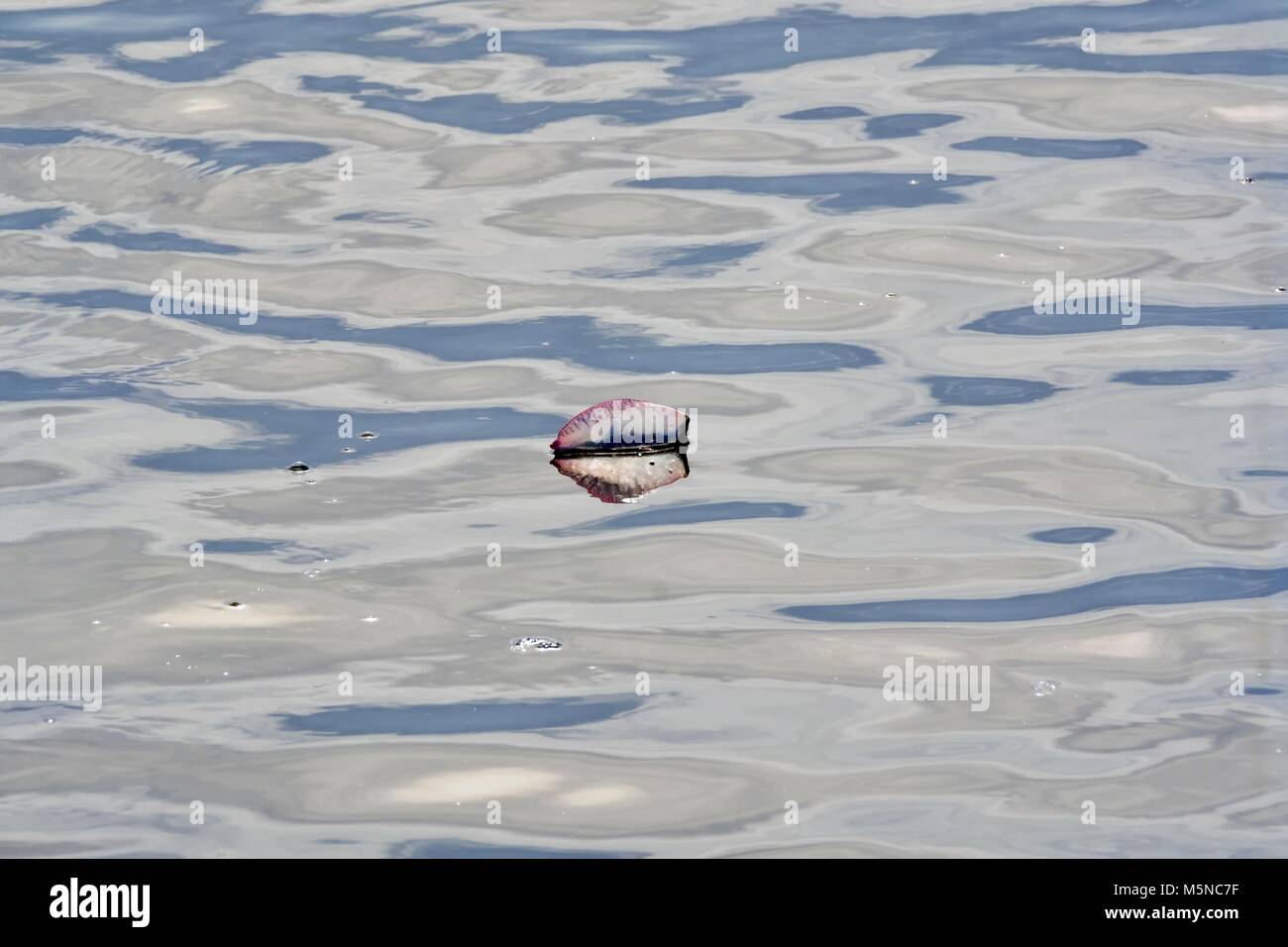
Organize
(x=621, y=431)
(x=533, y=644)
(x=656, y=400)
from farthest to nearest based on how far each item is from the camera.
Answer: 1. (x=656, y=400)
2. (x=621, y=431)
3. (x=533, y=644)

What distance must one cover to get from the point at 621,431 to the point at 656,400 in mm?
432

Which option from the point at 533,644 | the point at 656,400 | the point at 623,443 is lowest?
the point at 533,644

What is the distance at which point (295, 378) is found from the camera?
27.5ft

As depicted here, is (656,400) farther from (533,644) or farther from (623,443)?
(533,644)

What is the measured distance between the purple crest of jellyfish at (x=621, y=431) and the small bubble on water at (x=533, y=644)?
4.96 feet

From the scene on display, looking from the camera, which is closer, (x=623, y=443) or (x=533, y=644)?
(x=533, y=644)

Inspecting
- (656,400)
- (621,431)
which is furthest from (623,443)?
(656,400)

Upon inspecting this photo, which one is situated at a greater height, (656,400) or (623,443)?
(656,400)

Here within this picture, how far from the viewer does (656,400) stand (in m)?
7.96

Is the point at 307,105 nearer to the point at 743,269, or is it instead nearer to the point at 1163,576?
the point at 743,269

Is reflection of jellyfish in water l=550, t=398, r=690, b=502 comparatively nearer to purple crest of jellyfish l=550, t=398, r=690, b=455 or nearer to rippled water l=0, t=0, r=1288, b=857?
purple crest of jellyfish l=550, t=398, r=690, b=455

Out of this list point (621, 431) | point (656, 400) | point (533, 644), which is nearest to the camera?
point (533, 644)

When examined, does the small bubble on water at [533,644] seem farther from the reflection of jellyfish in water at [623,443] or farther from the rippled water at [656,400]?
the reflection of jellyfish in water at [623,443]

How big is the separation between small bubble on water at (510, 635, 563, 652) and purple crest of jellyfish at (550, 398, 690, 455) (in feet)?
4.96
